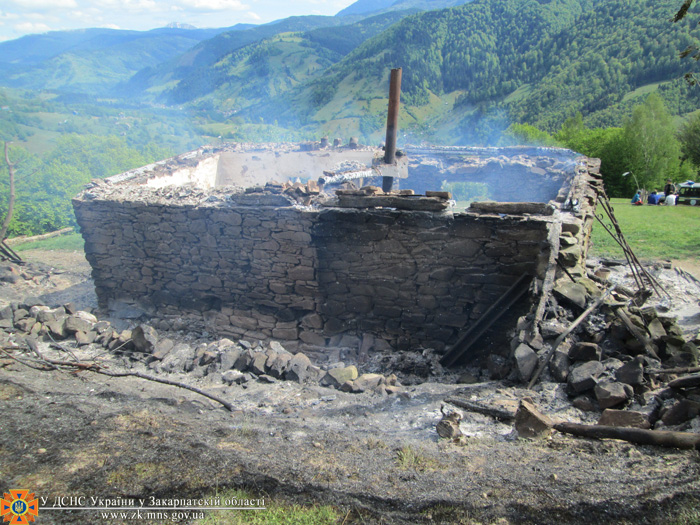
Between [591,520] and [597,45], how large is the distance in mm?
81404

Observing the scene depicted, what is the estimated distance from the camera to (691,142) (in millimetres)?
31031

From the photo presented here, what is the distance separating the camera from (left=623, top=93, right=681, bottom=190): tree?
90.8 ft

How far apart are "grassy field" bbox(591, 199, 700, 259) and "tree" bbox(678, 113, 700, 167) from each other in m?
17.0

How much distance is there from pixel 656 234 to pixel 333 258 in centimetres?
1175

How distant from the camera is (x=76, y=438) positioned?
3.70 m

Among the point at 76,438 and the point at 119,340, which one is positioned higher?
the point at 76,438

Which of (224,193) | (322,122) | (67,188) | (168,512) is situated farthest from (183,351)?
(322,122)

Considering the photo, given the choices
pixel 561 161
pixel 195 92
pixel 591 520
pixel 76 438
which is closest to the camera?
pixel 591 520

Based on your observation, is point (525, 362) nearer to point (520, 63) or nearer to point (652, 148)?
point (652, 148)

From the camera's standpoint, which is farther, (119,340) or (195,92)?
(195,92)

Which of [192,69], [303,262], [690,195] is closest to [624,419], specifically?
[303,262]

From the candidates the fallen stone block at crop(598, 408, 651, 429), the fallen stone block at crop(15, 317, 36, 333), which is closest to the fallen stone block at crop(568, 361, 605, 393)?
the fallen stone block at crop(598, 408, 651, 429)

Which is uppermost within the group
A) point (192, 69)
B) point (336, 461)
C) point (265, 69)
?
point (192, 69)

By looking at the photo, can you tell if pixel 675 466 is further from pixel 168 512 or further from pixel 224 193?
pixel 224 193
